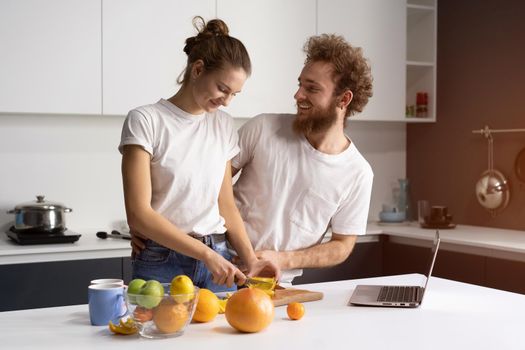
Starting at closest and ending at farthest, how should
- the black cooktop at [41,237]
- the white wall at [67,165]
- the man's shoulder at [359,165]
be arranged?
the man's shoulder at [359,165] < the black cooktop at [41,237] < the white wall at [67,165]

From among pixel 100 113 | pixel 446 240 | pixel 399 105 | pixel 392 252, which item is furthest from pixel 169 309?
pixel 399 105

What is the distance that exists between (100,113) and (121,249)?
0.67 meters

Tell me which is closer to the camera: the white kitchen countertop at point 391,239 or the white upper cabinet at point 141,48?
the white kitchen countertop at point 391,239

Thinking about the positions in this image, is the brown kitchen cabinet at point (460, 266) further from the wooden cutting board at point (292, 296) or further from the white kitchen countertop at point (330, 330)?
the wooden cutting board at point (292, 296)

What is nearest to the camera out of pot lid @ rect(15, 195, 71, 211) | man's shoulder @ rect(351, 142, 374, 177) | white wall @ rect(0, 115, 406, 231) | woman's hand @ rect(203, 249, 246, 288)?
woman's hand @ rect(203, 249, 246, 288)

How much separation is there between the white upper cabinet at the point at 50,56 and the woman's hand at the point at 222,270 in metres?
1.77

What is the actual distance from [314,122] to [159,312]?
44.9 inches

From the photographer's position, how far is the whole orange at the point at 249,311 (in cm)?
163

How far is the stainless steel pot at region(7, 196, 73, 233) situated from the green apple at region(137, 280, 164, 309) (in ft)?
6.16

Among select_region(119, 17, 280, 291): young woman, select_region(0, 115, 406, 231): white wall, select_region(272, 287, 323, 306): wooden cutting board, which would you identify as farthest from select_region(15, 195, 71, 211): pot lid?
select_region(272, 287, 323, 306): wooden cutting board

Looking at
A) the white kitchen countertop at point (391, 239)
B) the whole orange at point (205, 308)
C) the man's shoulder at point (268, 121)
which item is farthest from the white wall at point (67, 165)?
the whole orange at point (205, 308)

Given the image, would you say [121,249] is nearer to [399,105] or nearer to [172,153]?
[172,153]

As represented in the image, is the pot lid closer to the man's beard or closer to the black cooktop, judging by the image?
the black cooktop

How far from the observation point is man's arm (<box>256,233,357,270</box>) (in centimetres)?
243
